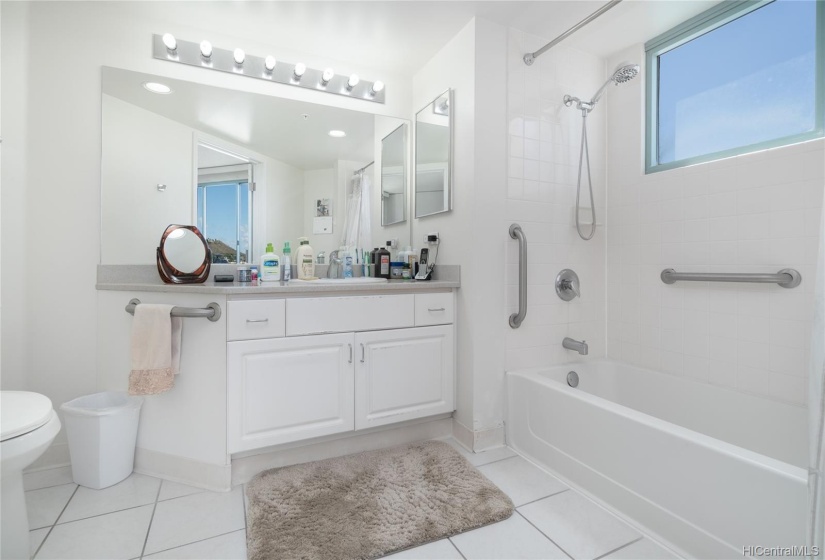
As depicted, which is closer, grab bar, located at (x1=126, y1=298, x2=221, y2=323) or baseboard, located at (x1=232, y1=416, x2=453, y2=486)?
grab bar, located at (x1=126, y1=298, x2=221, y2=323)

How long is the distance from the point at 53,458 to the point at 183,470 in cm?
67

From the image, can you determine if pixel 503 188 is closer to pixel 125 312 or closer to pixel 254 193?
pixel 254 193

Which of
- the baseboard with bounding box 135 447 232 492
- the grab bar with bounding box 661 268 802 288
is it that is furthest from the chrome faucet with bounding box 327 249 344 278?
the grab bar with bounding box 661 268 802 288

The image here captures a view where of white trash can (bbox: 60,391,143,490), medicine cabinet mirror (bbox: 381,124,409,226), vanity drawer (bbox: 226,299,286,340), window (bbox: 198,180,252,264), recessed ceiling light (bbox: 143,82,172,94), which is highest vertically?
recessed ceiling light (bbox: 143,82,172,94)

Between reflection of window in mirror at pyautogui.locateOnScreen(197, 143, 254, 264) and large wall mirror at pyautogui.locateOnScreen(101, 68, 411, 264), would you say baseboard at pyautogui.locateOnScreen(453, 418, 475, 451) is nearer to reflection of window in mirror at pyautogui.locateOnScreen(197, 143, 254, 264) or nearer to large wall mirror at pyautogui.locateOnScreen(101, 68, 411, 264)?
large wall mirror at pyautogui.locateOnScreen(101, 68, 411, 264)

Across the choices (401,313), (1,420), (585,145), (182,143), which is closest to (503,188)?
(585,145)

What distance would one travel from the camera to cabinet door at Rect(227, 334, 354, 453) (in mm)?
1606

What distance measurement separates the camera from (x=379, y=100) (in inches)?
97.0

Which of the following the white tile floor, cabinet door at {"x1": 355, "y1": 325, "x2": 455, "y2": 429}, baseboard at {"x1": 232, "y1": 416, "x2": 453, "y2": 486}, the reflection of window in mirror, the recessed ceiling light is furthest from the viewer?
the reflection of window in mirror

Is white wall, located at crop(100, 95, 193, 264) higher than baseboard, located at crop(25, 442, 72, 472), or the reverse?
white wall, located at crop(100, 95, 193, 264)

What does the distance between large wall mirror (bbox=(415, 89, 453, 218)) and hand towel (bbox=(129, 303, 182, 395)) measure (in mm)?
1488

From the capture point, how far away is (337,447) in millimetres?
1897

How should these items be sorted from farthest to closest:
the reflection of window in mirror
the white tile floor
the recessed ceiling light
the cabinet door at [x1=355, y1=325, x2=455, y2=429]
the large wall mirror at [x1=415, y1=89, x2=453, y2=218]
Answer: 1. the large wall mirror at [x1=415, y1=89, x2=453, y2=218]
2. the reflection of window in mirror
3. the recessed ceiling light
4. the cabinet door at [x1=355, y1=325, x2=455, y2=429]
5. the white tile floor

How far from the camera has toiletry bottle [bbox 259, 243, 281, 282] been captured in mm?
2094
